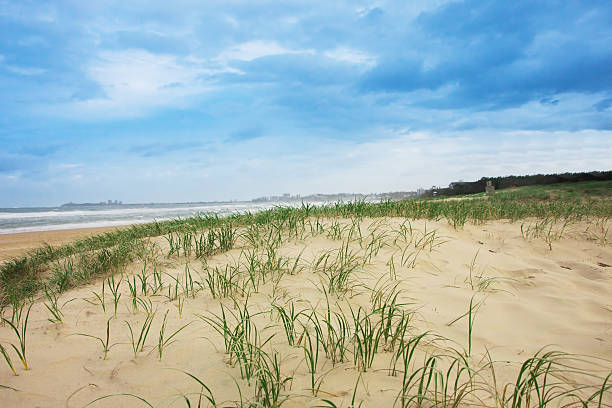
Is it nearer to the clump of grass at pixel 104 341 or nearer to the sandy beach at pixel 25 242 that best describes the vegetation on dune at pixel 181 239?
the clump of grass at pixel 104 341

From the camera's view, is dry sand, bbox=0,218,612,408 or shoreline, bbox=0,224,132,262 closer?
dry sand, bbox=0,218,612,408

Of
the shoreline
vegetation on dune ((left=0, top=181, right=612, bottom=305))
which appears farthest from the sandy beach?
vegetation on dune ((left=0, top=181, right=612, bottom=305))

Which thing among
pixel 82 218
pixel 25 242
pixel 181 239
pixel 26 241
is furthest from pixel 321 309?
pixel 82 218

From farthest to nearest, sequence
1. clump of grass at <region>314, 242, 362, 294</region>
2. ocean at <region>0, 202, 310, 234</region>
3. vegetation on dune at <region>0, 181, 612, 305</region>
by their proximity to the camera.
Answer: ocean at <region>0, 202, 310, 234</region> < vegetation on dune at <region>0, 181, 612, 305</region> < clump of grass at <region>314, 242, 362, 294</region>

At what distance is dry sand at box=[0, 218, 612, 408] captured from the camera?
5.64 ft

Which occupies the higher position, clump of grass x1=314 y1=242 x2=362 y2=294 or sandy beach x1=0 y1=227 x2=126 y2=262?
clump of grass x1=314 y1=242 x2=362 y2=294

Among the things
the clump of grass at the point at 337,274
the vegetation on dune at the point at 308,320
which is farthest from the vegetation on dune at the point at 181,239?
the clump of grass at the point at 337,274

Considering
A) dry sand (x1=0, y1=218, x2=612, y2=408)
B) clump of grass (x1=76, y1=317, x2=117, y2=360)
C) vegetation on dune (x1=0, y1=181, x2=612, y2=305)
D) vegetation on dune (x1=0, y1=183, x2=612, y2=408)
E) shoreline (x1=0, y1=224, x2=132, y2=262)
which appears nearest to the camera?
vegetation on dune (x1=0, y1=183, x2=612, y2=408)

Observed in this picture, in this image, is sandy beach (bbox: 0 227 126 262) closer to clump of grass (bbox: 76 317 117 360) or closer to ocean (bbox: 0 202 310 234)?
ocean (bbox: 0 202 310 234)

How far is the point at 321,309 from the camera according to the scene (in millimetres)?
2588

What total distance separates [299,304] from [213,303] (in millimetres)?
769

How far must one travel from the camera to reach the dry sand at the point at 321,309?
5.64ft

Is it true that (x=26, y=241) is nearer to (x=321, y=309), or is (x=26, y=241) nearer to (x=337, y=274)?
(x=337, y=274)

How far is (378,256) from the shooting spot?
160 inches
